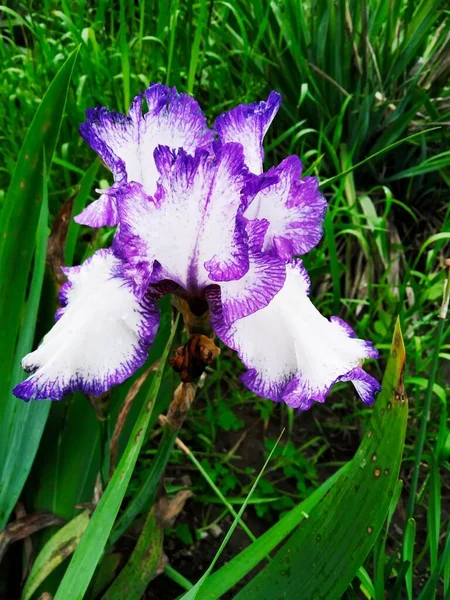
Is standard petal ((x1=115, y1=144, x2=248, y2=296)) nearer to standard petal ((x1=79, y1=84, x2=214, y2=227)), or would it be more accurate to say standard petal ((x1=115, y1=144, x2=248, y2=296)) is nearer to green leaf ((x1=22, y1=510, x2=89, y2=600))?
standard petal ((x1=79, y1=84, x2=214, y2=227))

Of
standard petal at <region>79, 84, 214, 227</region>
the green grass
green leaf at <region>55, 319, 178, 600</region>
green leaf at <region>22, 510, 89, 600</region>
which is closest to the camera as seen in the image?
green leaf at <region>55, 319, 178, 600</region>

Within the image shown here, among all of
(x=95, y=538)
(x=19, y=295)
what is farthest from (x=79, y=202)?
(x=95, y=538)

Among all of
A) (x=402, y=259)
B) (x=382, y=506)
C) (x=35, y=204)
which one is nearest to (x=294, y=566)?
(x=382, y=506)

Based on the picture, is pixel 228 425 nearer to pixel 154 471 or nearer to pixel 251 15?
pixel 154 471

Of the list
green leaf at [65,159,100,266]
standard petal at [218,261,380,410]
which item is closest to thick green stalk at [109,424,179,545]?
standard petal at [218,261,380,410]

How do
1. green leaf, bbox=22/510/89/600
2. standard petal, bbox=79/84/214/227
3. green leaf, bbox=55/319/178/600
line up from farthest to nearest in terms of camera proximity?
1. green leaf, bbox=22/510/89/600
2. standard petal, bbox=79/84/214/227
3. green leaf, bbox=55/319/178/600

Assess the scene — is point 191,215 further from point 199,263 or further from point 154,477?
point 154,477

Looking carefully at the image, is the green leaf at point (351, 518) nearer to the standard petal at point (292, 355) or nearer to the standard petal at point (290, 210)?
the standard petal at point (292, 355)
